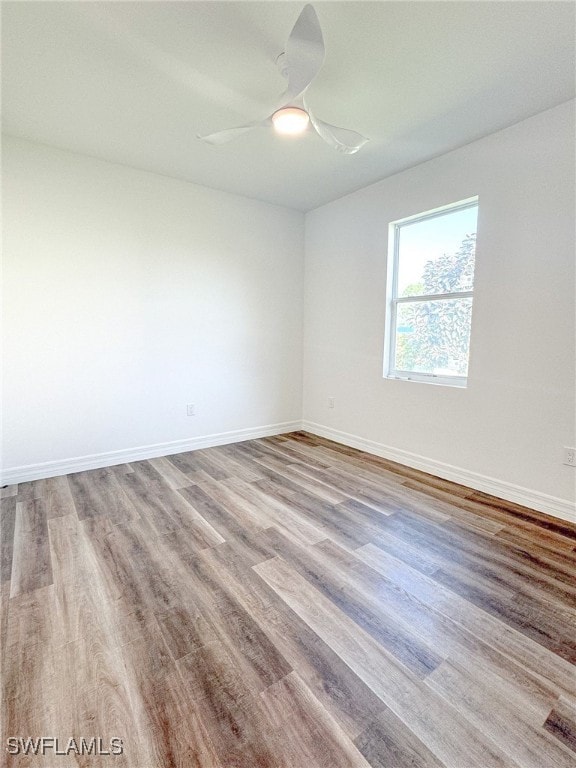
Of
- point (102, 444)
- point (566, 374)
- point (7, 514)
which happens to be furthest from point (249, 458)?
point (566, 374)

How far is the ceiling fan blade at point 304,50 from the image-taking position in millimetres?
1272

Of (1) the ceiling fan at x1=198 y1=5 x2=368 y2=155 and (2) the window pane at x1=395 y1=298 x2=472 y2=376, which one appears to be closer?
(1) the ceiling fan at x1=198 y1=5 x2=368 y2=155

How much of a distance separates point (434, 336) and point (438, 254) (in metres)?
0.71

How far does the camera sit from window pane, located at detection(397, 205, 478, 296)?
9.05ft

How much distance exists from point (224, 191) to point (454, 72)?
Result: 232cm

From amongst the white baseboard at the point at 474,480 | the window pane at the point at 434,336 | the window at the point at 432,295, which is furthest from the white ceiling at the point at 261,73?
the white baseboard at the point at 474,480

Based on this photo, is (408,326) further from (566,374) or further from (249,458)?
(249,458)

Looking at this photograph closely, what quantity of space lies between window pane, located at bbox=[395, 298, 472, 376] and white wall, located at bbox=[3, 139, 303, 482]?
1.47 m

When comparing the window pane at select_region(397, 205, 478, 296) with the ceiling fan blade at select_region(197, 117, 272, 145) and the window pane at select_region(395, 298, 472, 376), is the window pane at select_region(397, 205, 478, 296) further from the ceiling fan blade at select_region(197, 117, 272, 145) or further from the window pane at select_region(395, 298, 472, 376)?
the ceiling fan blade at select_region(197, 117, 272, 145)

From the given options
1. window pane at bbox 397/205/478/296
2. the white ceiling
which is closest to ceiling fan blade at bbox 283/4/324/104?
the white ceiling

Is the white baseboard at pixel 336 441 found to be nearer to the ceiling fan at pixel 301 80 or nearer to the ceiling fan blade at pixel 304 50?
the ceiling fan at pixel 301 80

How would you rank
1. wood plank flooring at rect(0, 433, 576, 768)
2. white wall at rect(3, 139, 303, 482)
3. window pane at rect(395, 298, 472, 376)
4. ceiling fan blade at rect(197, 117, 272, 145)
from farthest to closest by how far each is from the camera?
window pane at rect(395, 298, 472, 376)
white wall at rect(3, 139, 303, 482)
ceiling fan blade at rect(197, 117, 272, 145)
wood plank flooring at rect(0, 433, 576, 768)

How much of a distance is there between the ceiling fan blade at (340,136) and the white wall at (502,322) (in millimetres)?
1067

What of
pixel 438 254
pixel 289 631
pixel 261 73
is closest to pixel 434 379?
pixel 438 254
